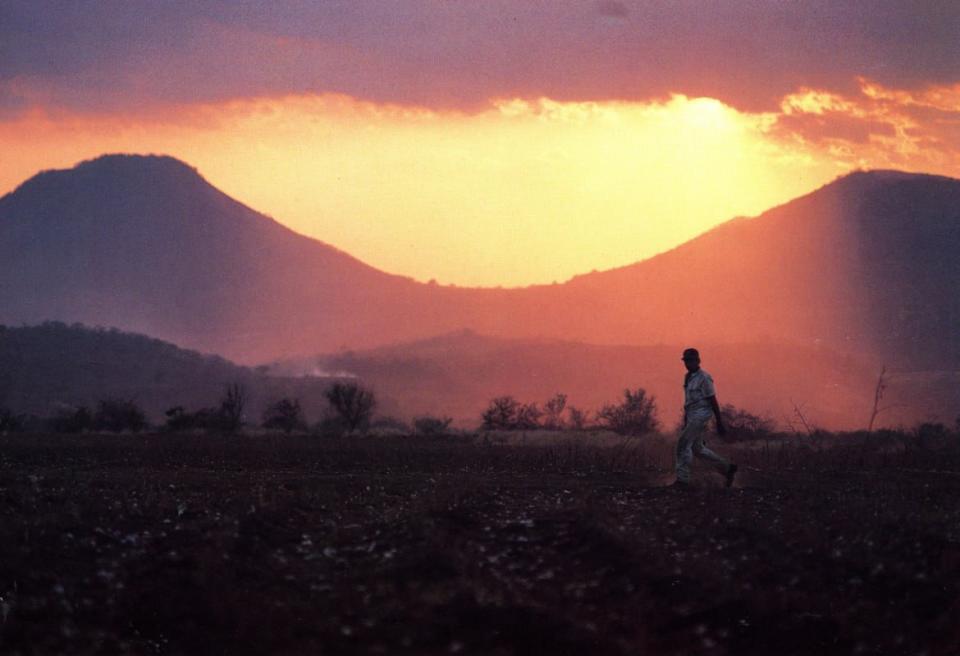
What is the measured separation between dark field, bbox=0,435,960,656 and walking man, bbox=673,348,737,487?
0.70 meters

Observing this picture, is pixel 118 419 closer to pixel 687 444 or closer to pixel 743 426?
pixel 743 426

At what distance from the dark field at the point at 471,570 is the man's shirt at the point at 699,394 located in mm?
1499

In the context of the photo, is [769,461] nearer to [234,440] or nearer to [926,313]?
[234,440]

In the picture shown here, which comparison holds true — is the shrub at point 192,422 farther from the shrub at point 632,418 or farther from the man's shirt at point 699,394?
the man's shirt at point 699,394

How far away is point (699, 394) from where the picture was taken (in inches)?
736

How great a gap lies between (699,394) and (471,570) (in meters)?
8.57

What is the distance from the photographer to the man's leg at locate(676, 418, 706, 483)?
1858 cm

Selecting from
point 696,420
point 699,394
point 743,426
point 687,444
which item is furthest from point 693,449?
point 743,426

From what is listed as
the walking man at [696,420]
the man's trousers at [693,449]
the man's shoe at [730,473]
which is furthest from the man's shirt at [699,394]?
the man's shoe at [730,473]

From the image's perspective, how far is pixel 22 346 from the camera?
98.9 metres

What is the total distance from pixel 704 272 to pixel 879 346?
36672 mm

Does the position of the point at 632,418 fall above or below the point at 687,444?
below

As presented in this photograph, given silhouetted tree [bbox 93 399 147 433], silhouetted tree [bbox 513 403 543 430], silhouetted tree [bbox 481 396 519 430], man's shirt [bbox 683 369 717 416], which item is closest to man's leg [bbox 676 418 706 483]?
man's shirt [bbox 683 369 717 416]

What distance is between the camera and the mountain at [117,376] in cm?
8656
